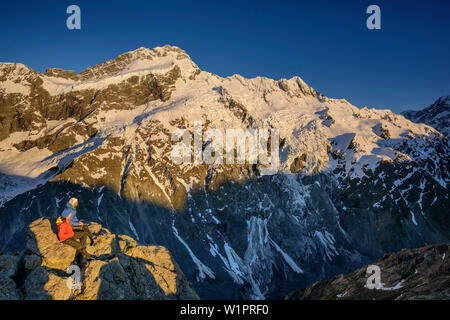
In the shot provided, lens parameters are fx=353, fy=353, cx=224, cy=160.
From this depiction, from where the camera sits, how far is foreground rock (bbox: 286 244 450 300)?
3428 cm

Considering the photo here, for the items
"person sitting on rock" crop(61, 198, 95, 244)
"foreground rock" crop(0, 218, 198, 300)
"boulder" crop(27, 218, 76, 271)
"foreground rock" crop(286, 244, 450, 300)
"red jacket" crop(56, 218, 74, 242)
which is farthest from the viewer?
"foreground rock" crop(286, 244, 450, 300)

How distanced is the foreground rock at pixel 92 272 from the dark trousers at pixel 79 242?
567 mm

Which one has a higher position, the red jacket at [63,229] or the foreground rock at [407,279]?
the red jacket at [63,229]

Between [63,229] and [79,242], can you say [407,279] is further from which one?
[63,229]

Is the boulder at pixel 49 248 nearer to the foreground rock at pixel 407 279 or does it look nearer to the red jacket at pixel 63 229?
the red jacket at pixel 63 229

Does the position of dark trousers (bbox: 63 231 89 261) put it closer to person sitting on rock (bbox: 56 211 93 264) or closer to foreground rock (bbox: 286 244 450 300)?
person sitting on rock (bbox: 56 211 93 264)

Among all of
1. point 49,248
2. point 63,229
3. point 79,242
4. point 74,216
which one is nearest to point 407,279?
point 79,242

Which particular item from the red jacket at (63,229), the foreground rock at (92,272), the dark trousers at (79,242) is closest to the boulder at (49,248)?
the foreground rock at (92,272)

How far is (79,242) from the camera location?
73.9ft

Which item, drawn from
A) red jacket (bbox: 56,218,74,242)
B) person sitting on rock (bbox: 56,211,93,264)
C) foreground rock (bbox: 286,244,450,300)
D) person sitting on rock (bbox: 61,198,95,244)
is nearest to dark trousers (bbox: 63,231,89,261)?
person sitting on rock (bbox: 56,211,93,264)

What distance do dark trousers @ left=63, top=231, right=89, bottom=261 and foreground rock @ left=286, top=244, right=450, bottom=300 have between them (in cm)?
2918

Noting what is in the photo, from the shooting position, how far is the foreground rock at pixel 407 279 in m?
34.3

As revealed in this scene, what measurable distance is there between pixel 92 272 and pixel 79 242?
2.12 meters

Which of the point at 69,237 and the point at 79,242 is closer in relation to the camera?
the point at 69,237
